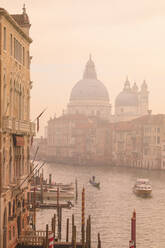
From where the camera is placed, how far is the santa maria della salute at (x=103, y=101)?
166 meters

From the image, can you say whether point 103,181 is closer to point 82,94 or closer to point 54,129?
point 54,129

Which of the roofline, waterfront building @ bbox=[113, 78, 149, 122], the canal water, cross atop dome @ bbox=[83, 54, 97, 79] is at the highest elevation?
cross atop dome @ bbox=[83, 54, 97, 79]

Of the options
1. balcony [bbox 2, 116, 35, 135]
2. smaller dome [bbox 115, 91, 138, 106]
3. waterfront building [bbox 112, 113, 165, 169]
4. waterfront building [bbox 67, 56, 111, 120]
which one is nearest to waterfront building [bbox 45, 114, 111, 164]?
waterfront building [bbox 112, 113, 165, 169]

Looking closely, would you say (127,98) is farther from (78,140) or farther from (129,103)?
(78,140)

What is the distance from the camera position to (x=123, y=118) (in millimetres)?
163750

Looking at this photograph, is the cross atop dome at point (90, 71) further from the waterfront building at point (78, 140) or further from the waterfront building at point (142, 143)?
Result: the waterfront building at point (142, 143)

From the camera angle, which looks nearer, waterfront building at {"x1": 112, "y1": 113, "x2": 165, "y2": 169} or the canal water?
the canal water

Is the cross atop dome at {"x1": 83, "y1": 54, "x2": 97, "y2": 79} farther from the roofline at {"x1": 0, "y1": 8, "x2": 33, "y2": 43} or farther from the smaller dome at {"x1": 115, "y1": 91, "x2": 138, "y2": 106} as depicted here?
the roofline at {"x1": 0, "y1": 8, "x2": 33, "y2": 43}

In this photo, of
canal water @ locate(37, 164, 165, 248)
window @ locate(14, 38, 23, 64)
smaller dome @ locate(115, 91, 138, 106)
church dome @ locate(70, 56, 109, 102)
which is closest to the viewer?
window @ locate(14, 38, 23, 64)

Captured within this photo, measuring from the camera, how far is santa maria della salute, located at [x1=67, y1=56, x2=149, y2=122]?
6516 inches

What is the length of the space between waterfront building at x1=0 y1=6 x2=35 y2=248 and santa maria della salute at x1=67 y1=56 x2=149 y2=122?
141060 millimetres

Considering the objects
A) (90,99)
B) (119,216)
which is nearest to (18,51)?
(119,216)

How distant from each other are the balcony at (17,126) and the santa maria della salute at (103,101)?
141 meters

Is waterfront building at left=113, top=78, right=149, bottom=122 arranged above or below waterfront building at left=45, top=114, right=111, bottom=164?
above
